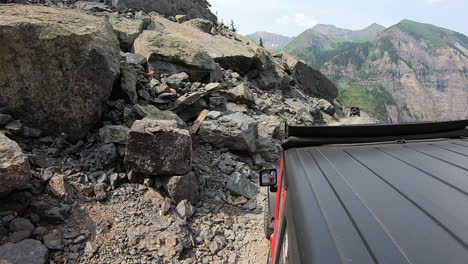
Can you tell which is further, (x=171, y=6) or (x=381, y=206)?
(x=171, y=6)

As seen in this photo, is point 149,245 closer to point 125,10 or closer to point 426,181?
point 426,181

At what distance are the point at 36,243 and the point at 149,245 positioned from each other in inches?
63.8

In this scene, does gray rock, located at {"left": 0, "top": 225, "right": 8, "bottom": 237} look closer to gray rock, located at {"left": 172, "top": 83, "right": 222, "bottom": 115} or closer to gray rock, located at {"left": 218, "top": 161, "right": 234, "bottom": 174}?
gray rock, located at {"left": 218, "top": 161, "right": 234, "bottom": 174}

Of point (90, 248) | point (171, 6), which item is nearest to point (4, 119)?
point (90, 248)

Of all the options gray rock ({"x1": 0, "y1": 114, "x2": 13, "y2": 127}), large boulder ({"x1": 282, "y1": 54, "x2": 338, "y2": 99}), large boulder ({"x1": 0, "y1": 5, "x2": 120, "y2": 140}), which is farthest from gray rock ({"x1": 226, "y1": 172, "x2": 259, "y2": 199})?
large boulder ({"x1": 282, "y1": 54, "x2": 338, "y2": 99})

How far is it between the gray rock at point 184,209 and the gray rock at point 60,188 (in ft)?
6.29

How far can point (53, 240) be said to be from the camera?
423 cm

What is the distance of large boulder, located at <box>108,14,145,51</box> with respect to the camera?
1190cm

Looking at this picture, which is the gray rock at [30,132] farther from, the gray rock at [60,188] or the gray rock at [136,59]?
the gray rock at [136,59]

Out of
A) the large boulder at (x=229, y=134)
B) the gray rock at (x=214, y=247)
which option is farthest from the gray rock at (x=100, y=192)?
the large boulder at (x=229, y=134)

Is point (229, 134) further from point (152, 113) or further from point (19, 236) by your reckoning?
point (19, 236)

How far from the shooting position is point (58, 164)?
550 cm

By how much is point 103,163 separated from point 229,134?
335 centimetres

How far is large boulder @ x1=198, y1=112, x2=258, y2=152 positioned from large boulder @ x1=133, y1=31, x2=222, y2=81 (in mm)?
3602
